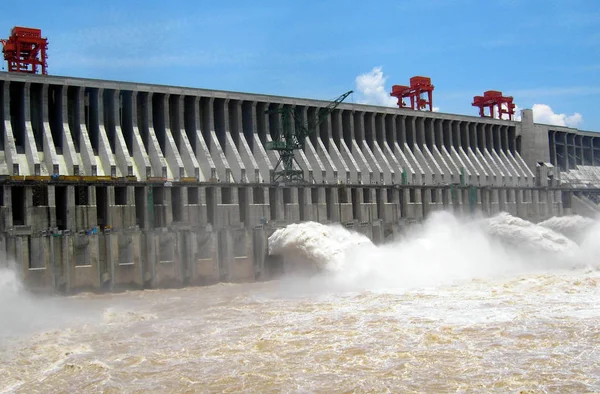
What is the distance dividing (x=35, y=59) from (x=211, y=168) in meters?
17.3

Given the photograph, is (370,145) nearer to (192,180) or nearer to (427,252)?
(427,252)

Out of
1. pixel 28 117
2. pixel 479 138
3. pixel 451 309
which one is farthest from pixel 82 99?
pixel 479 138

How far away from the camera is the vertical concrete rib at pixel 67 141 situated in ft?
155

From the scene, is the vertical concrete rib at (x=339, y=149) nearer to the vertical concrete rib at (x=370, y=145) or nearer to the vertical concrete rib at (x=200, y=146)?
the vertical concrete rib at (x=370, y=145)

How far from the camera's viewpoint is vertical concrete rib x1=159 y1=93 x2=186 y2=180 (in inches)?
2031

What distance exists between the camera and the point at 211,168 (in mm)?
53469

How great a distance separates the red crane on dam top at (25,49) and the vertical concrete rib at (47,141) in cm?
624

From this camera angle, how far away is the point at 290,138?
2295 inches

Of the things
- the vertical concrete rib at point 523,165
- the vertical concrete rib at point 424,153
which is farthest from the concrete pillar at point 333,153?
the vertical concrete rib at point 523,165

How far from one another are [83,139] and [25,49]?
11.3 metres

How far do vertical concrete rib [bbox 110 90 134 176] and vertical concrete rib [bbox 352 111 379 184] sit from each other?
24.2 meters

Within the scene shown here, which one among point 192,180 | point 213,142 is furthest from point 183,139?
point 192,180

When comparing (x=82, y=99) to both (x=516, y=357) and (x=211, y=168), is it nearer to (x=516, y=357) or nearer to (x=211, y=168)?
(x=211, y=168)

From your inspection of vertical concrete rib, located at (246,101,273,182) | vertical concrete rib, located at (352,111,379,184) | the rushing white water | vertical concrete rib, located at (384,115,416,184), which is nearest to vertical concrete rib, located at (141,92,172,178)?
vertical concrete rib, located at (246,101,273,182)
